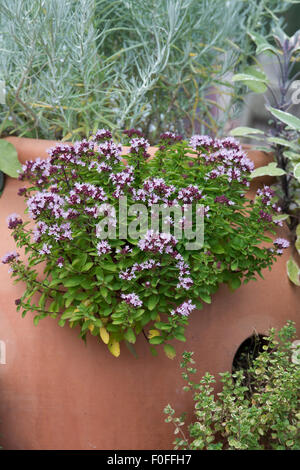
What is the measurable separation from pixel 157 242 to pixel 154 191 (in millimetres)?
165

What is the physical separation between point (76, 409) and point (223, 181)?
803 millimetres

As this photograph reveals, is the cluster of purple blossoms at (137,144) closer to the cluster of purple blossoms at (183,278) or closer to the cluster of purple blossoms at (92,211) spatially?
the cluster of purple blossoms at (92,211)

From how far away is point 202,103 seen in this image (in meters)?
2.04

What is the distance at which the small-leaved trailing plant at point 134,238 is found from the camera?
3.95 feet

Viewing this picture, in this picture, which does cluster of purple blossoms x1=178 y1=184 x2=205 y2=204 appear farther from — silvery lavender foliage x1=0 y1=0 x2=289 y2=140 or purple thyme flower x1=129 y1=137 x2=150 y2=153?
silvery lavender foliage x1=0 y1=0 x2=289 y2=140

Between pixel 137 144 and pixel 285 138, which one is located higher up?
pixel 285 138

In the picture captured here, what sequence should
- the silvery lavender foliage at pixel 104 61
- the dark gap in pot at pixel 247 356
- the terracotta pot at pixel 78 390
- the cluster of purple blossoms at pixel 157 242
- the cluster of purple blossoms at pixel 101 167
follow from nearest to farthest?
the cluster of purple blossoms at pixel 157 242, the cluster of purple blossoms at pixel 101 167, the terracotta pot at pixel 78 390, the silvery lavender foliage at pixel 104 61, the dark gap in pot at pixel 247 356

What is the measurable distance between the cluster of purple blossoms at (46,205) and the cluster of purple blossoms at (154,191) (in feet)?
0.67

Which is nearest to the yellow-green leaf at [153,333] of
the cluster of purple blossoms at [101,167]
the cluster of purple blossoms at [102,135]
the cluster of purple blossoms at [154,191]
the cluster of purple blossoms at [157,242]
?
the cluster of purple blossoms at [157,242]

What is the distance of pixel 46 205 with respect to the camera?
122 cm

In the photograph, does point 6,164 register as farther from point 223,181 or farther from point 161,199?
point 223,181

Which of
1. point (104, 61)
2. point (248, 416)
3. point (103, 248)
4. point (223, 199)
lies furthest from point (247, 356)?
point (104, 61)

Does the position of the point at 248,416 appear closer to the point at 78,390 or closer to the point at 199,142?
the point at 78,390

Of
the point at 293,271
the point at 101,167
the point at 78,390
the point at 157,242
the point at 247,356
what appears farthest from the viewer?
the point at 247,356
